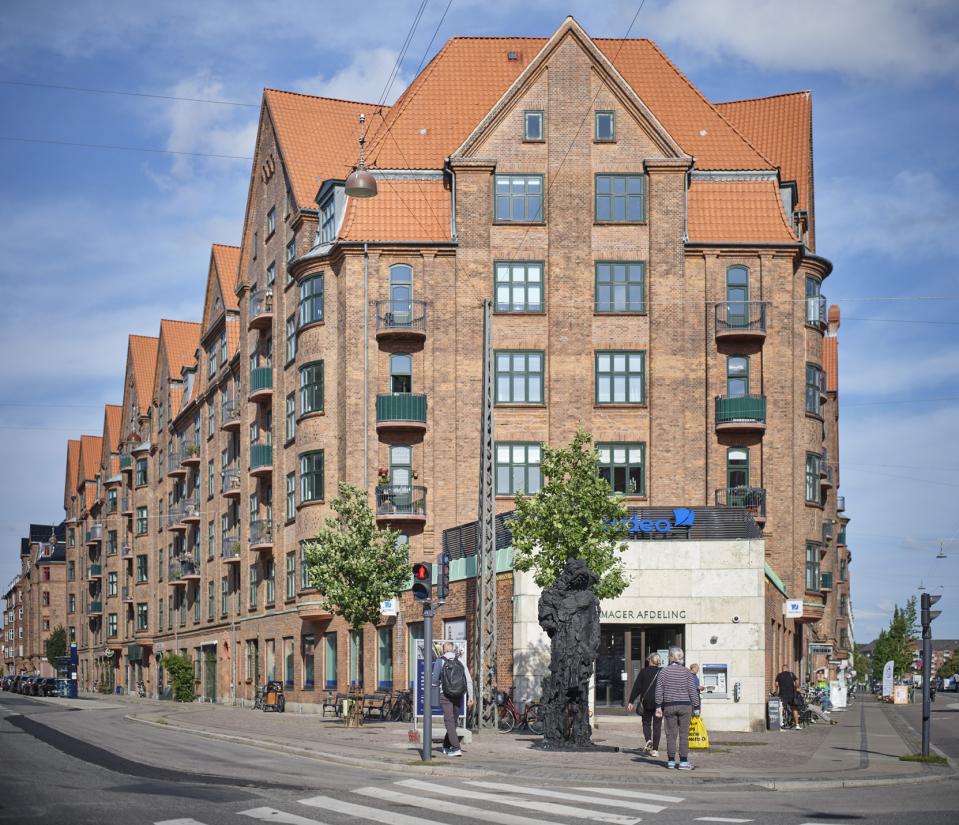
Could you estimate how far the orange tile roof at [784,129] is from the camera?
52.7m

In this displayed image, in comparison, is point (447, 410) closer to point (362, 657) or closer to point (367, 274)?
point (367, 274)

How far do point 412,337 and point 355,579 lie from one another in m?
11.3

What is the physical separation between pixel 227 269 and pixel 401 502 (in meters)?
24.0

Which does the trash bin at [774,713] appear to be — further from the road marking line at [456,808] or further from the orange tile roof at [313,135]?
the orange tile roof at [313,135]

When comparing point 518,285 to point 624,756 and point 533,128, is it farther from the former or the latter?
point 624,756

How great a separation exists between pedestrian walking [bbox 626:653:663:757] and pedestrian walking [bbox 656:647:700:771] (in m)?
1.58

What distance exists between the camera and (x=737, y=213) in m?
47.2

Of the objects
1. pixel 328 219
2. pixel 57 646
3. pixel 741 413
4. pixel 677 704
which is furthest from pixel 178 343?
pixel 677 704

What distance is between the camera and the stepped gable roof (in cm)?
4825

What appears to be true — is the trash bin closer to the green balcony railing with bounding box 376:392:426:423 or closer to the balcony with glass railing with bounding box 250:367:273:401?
the green balcony railing with bounding box 376:392:426:423

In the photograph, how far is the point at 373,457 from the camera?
45.5 meters

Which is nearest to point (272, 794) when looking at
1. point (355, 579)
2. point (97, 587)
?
point (355, 579)

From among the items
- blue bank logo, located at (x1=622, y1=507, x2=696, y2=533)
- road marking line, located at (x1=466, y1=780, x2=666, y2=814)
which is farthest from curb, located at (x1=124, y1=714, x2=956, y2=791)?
blue bank logo, located at (x1=622, y1=507, x2=696, y2=533)

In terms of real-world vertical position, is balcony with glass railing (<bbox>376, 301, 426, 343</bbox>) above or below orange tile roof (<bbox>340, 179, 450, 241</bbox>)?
below
